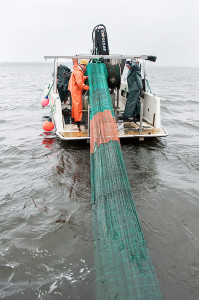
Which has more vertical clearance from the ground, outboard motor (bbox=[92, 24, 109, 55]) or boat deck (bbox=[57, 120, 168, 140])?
outboard motor (bbox=[92, 24, 109, 55])

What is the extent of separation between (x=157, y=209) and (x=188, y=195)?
2.87 feet

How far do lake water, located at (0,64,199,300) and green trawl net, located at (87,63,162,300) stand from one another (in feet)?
1.39

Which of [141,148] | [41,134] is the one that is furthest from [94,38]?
[141,148]

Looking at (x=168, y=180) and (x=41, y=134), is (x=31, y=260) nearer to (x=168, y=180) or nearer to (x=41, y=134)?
(x=168, y=180)

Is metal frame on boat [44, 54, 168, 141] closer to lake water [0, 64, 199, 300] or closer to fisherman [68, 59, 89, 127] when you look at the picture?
fisherman [68, 59, 89, 127]

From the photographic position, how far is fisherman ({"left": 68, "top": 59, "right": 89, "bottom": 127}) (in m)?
6.76

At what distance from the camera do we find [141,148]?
730cm

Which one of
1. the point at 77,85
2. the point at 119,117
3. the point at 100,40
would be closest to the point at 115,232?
the point at 77,85

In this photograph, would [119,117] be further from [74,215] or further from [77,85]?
[74,215]

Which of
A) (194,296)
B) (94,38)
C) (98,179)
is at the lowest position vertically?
(194,296)

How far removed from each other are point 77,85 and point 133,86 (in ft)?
5.46

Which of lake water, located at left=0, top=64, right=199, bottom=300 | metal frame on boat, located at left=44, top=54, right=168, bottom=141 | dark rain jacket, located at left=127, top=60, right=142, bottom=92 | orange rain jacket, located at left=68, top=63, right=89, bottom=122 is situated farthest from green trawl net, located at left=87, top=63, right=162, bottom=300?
dark rain jacket, located at left=127, top=60, right=142, bottom=92

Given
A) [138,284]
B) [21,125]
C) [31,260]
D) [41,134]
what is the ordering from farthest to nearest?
[21,125], [41,134], [31,260], [138,284]

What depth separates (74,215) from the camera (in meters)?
4.29
